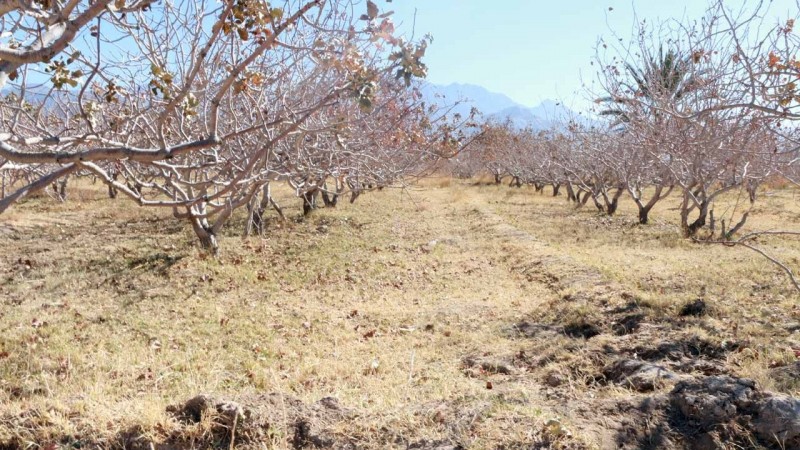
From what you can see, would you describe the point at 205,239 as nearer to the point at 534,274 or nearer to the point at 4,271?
the point at 4,271

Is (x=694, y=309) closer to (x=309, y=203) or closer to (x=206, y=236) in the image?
(x=206, y=236)

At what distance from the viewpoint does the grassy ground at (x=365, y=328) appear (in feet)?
10.8

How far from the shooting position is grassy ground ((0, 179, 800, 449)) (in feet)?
10.8

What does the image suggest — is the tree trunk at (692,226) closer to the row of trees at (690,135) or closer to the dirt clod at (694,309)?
the row of trees at (690,135)

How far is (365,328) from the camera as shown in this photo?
661 centimetres

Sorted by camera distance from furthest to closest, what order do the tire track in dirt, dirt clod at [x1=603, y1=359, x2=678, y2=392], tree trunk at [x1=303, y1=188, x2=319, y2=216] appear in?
tree trunk at [x1=303, y1=188, x2=319, y2=216], dirt clod at [x1=603, y1=359, x2=678, y2=392], the tire track in dirt

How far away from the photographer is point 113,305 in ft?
22.8

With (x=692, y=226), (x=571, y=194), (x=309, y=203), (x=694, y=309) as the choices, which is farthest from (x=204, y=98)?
(x=571, y=194)

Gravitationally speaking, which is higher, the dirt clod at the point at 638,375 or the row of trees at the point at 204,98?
the row of trees at the point at 204,98

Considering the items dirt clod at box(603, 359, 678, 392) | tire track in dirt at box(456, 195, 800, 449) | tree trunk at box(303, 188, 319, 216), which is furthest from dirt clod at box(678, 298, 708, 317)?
tree trunk at box(303, 188, 319, 216)

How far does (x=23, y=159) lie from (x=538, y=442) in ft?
10.0

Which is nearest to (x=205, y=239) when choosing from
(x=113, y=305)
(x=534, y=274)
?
(x=113, y=305)

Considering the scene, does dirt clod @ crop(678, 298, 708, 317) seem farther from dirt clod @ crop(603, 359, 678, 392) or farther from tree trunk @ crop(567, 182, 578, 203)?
tree trunk @ crop(567, 182, 578, 203)

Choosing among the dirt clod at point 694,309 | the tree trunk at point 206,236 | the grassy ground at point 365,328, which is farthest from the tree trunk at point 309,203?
the dirt clod at point 694,309
